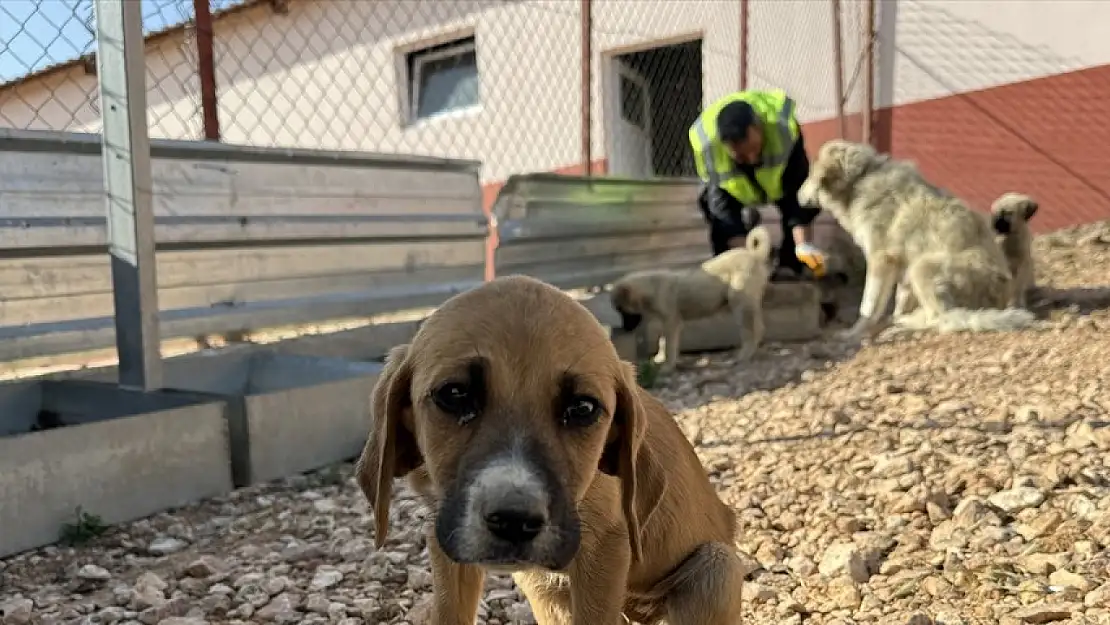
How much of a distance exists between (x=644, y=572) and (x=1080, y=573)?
1393mm

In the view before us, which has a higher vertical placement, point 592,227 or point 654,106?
point 654,106

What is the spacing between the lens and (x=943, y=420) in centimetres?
431

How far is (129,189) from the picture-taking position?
4066 millimetres

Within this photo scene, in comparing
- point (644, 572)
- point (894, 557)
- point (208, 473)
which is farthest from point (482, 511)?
point (208, 473)

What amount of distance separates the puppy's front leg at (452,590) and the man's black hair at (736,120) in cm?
650

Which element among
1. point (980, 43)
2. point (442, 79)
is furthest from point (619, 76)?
point (980, 43)

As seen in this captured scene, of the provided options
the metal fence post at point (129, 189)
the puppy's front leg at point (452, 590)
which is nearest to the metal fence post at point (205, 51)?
the metal fence post at point (129, 189)

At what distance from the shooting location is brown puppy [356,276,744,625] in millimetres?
1778

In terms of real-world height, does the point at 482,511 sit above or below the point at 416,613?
above

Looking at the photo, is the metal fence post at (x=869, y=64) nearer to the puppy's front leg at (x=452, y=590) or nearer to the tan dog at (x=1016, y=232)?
the tan dog at (x=1016, y=232)

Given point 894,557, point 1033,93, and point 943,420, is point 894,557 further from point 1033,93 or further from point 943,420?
point 1033,93

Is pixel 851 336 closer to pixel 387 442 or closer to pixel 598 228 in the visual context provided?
pixel 598 228

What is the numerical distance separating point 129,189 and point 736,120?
535 cm

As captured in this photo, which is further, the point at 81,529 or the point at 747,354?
the point at 747,354
